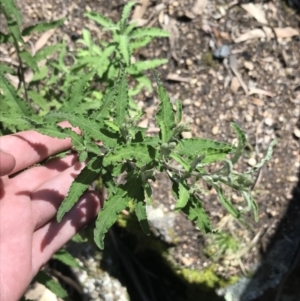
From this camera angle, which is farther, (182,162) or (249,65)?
(249,65)

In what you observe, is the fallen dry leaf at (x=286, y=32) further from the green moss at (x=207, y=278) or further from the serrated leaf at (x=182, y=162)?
the serrated leaf at (x=182, y=162)

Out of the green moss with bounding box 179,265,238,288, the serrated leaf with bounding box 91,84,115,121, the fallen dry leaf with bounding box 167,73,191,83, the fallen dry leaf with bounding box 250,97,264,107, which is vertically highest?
the serrated leaf with bounding box 91,84,115,121

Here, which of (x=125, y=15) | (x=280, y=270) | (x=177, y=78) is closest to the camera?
(x=125, y=15)

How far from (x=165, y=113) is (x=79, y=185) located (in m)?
0.54

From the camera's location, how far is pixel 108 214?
232 cm

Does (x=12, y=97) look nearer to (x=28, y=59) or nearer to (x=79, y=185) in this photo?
(x=28, y=59)

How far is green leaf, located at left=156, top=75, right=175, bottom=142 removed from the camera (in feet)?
7.46

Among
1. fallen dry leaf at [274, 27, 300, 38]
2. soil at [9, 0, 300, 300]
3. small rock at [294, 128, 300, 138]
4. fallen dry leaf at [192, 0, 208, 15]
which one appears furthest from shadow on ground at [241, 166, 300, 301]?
fallen dry leaf at [192, 0, 208, 15]

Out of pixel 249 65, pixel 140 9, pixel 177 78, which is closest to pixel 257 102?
pixel 249 65

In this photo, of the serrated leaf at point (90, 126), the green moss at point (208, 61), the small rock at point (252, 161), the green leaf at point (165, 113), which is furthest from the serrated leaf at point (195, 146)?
the green moss at point (208, 61)

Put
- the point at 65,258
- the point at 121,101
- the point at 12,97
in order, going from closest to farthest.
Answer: the point at 121,101
the point at 12,97
the point at 65,258

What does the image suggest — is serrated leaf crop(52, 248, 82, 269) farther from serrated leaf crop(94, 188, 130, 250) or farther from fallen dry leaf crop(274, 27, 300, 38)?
fallen dry leaf crop(274, 27, 300, 38)

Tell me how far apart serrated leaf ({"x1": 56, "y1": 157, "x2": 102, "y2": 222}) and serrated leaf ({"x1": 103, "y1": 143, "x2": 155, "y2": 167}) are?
187 millimetres

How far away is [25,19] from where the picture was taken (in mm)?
4363
